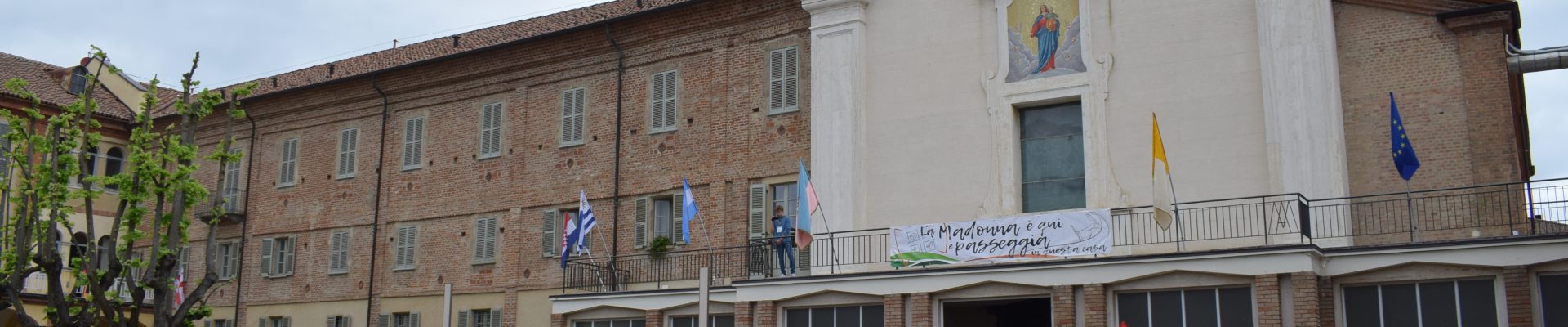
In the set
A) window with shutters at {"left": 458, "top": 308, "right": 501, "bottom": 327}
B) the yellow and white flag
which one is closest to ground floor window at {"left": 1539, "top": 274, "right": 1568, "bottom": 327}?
the yellow and white flag

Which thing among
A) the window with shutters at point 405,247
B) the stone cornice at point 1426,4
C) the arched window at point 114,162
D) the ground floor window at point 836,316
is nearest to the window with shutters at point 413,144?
the window with shutters at point 405,247

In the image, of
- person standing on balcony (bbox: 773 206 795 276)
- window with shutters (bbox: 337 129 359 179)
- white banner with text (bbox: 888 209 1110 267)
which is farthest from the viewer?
window with shutters (bbox: 337 129 359 179)

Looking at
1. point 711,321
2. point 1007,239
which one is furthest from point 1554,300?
point 711,321

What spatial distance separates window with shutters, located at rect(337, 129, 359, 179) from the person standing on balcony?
13.1 meters

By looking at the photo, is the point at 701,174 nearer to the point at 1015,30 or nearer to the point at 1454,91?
the point at 1015,30

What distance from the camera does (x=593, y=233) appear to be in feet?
93.8

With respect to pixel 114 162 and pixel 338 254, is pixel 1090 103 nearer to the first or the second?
pixel 338 254

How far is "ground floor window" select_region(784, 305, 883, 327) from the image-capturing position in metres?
22.4

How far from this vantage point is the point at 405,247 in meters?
31.9

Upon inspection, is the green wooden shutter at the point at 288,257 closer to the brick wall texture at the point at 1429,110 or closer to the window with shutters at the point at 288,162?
the window with shutters at the point at 288,162

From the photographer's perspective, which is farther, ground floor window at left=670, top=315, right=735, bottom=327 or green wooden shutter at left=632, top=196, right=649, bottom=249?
green wooden shutter at left=632, top=196, right=649, bottom=249

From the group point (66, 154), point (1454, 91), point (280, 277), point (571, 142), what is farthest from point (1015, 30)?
point (280, 277)

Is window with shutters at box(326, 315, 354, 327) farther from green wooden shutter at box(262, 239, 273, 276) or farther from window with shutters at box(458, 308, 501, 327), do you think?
window with shutters at box(458, 308, 501, 327)

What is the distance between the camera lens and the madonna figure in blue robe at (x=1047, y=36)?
2270 centimetres
